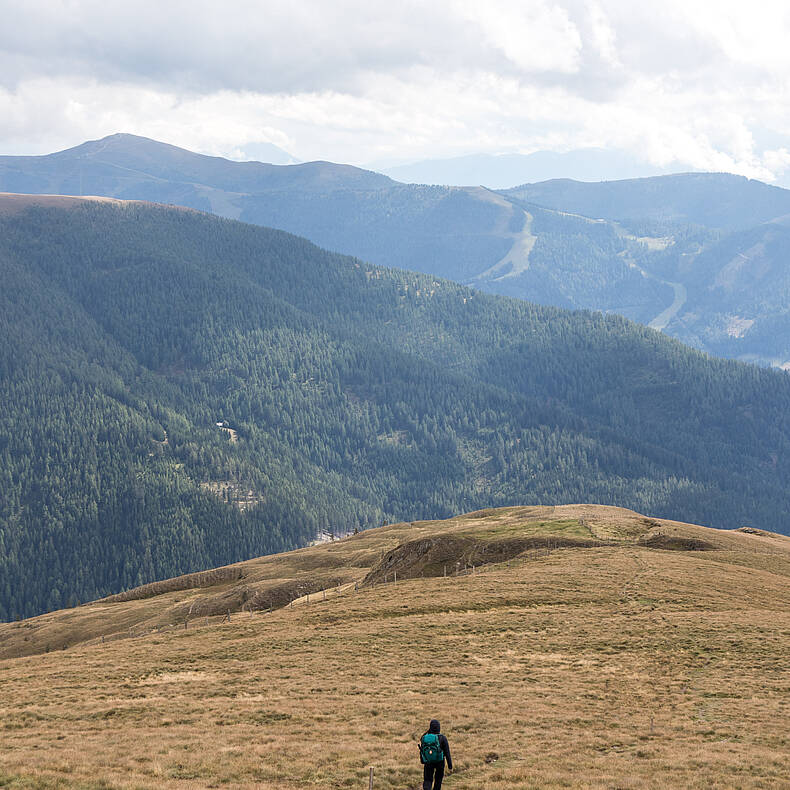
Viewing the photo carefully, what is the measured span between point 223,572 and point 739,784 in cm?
13108

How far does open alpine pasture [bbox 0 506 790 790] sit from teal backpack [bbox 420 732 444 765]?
3138mm

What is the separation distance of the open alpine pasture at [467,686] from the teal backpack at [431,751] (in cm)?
314

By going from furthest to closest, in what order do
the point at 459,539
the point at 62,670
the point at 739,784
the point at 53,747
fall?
1. the point at 459,539
2. the point at 62,670
3. the point at 53,747
4. the point at 739,784

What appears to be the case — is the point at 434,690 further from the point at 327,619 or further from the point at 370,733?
the point at 327,619

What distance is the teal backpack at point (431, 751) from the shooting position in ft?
111

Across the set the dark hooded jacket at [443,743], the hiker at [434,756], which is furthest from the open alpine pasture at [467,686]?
the dark hooded jacket at [443,743]

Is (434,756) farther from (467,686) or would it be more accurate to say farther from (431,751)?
(467,686)

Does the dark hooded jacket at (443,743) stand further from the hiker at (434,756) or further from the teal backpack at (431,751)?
the teal backpack at (431,751)

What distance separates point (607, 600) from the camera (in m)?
72.9

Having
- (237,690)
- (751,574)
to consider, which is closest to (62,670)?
(237,690)

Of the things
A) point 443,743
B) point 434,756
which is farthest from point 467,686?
point 434,756

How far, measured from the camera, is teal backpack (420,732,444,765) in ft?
111

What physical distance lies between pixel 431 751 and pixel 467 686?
20.1m

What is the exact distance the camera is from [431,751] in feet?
111
